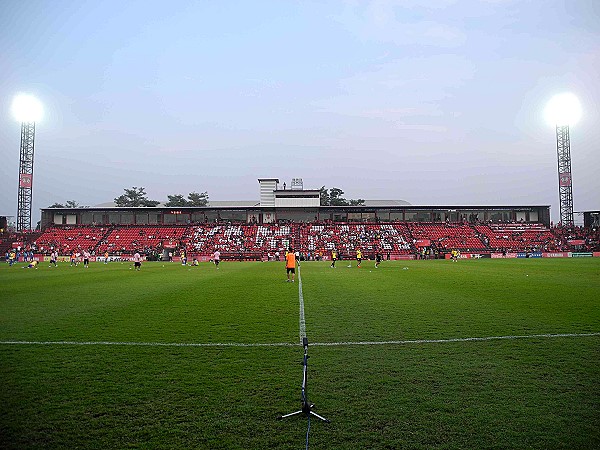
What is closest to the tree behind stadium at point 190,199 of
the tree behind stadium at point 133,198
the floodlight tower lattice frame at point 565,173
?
the tree behind stadium at point 133,198

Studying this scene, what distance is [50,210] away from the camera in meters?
68.3

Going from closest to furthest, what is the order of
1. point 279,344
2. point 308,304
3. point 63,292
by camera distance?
point 279,344
point 308,304
point 63,292

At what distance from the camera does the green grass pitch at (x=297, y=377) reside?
4445mm

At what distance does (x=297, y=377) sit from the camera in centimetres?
626

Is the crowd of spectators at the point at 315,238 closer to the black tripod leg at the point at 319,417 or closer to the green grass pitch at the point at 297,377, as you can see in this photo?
the green grass pitch at the point at 297,377

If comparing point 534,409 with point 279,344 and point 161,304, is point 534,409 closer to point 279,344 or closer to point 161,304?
point 279,344

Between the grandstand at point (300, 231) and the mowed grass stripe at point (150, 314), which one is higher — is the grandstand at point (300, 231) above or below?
above

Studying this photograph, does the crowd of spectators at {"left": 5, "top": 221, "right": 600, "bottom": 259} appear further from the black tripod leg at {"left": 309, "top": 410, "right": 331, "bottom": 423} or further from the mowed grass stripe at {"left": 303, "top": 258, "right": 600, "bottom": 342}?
the black tripod leg at {"left": 309, "top": 410, "right": 331, "bottom": 423}

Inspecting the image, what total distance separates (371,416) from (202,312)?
26.5ft

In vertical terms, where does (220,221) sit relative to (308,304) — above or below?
above

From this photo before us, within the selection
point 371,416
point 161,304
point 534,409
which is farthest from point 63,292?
point 534,409

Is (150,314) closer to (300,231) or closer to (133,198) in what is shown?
(300,231)

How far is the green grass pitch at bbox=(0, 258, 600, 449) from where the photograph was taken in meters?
4.45

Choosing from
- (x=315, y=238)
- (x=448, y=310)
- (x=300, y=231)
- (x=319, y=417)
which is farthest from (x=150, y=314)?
(x=300, y=231)
